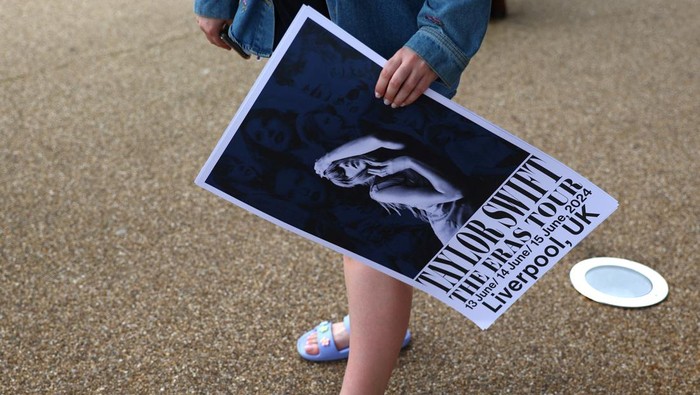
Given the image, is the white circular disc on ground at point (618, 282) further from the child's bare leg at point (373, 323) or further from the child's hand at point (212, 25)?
the child's hand at point (212, 25)

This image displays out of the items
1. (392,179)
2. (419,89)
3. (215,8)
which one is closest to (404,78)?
(419,89)

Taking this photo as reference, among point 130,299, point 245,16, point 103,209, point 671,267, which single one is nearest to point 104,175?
point 103,209

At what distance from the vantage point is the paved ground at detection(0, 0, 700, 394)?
1753mm

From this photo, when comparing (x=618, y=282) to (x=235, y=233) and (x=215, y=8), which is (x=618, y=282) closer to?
(x=235, y=233)

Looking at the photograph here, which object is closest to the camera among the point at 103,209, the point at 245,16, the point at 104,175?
the point at 245,16

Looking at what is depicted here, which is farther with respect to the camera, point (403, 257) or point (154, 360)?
point (154, 360)

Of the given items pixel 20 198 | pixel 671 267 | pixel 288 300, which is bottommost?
pixel 20 198

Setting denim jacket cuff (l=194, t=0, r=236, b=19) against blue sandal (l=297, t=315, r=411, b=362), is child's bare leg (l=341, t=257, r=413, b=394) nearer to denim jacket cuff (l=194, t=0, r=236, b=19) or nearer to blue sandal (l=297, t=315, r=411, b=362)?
blue sandal (l=297, t=315, r=411, b=362)

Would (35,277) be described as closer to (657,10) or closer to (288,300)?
(288,300)

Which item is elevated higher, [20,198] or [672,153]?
[672,153]

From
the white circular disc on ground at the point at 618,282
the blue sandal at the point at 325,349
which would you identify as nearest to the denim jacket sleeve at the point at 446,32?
the blue sandal at the point at 325,349

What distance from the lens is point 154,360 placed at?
5.85 feet

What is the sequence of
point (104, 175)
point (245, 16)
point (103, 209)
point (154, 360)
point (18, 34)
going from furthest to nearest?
point (18, 34) → point (104, 175) → point (103, 209) → point (154, 360) → point (245, 16)

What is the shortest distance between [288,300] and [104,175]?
99cm
